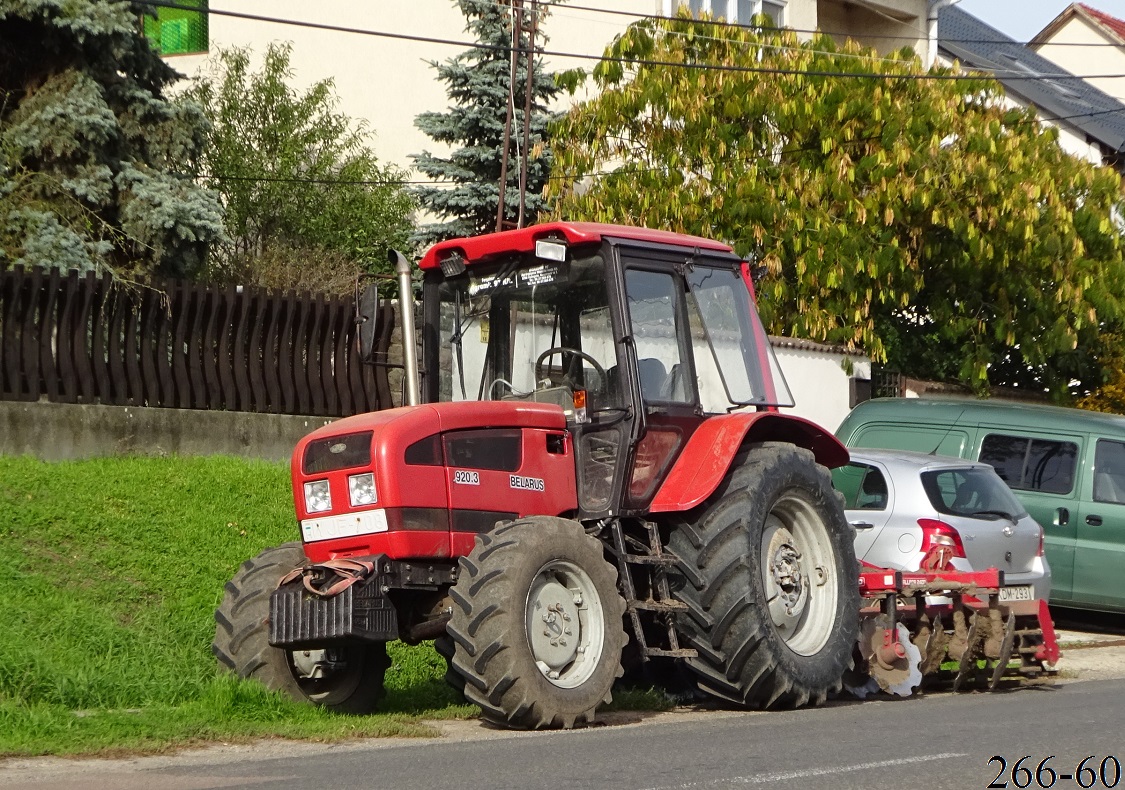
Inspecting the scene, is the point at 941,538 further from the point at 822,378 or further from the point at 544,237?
the point at 822,378

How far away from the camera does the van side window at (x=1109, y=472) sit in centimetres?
1454

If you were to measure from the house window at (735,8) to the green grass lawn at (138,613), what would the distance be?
49.0 feet

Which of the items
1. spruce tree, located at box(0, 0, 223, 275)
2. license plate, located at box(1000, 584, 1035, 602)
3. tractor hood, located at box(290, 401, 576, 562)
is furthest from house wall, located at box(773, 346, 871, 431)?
tractor hood, located at box(290, 401, 576, 562)

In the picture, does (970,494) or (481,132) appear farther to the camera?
(481,132)

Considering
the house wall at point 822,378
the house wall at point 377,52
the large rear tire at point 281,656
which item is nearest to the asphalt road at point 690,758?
the large rear tire at point 281,656

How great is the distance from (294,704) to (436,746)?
128 centimetres

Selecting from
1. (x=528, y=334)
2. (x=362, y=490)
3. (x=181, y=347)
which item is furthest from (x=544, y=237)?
(x=181, y=347)

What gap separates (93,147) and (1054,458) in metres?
11.0

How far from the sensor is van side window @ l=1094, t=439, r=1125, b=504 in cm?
1454

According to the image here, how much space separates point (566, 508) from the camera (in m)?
8.76

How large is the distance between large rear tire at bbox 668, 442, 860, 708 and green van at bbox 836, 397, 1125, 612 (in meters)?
5.62

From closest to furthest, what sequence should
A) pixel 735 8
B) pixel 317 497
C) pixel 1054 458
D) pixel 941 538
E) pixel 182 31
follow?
pixel 317 497
pixel 941 538
pixel 1054 458
pixel 735 8
pixel 182 31

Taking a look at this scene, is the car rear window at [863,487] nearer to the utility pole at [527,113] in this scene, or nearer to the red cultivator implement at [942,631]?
the red cultivator implement at [942,631]

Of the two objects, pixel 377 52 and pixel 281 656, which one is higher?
pixel 377 52
